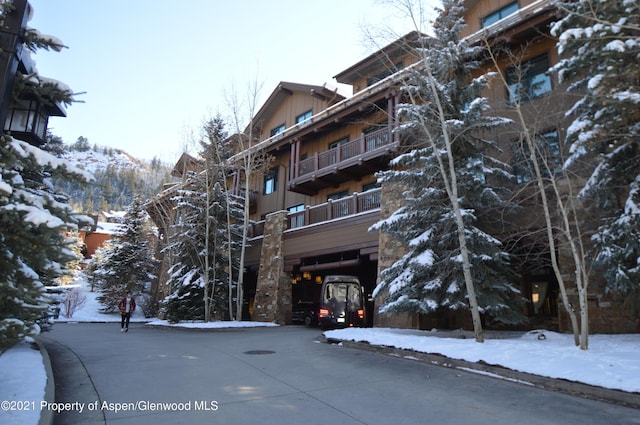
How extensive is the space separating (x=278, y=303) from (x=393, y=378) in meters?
13.7

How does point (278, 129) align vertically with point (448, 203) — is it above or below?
above

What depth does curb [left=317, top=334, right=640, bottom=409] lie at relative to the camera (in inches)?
218

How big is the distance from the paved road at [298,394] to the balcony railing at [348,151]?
10811 millimetres

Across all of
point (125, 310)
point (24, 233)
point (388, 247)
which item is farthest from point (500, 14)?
point (125, 310)

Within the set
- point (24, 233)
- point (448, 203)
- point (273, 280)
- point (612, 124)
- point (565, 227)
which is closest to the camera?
point (24, 233)

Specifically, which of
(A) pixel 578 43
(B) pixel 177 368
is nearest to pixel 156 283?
(B) pixel 177 368

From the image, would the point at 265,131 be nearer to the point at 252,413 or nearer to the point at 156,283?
the point at 156,283

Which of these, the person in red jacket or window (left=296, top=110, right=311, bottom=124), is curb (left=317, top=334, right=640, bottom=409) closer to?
the person in red jacket

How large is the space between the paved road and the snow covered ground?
47cm

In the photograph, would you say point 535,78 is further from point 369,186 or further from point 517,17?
point 369,186

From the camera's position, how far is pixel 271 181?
87.0 feet

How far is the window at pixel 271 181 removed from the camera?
85.4ft

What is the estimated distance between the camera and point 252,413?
16.3ft

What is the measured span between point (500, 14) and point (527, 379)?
51.6ft
